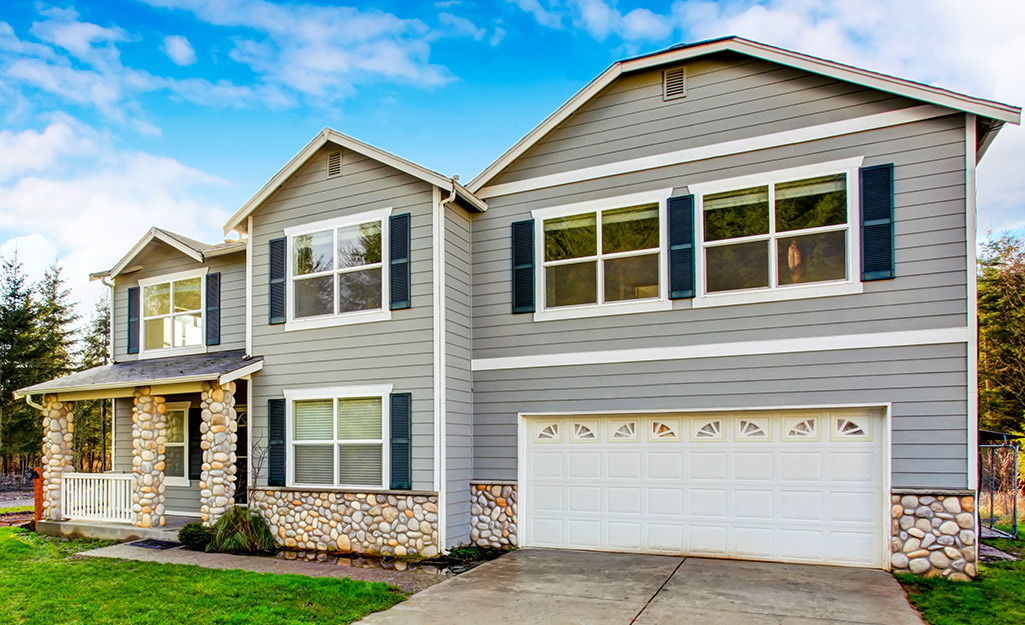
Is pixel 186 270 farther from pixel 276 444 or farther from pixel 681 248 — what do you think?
pixel 681 248

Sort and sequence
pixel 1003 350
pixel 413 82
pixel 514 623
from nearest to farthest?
pixel 514 623 < pixel 413 82 < pixel 1003 350

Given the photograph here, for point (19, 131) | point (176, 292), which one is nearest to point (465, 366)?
point (176, 292)

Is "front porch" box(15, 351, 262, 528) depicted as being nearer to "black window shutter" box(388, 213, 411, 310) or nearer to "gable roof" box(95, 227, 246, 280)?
"gable roof" box(95, 227, 246, 280)

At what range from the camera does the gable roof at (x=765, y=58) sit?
794 centimetres

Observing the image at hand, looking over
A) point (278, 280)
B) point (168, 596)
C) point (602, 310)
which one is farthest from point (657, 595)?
point (278, 280)

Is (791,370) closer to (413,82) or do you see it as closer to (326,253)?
(326,253)

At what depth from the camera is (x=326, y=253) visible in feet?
35.9

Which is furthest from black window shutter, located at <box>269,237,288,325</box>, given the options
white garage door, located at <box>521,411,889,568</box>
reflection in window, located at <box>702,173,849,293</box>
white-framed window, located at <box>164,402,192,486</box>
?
reflection in window, located at <box>702,173,849,293</box>

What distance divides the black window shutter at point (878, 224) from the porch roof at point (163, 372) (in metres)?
8.86

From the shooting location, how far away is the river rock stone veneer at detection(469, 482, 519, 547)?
9.96m

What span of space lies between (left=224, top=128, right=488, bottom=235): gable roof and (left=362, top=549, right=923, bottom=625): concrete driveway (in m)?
5.16

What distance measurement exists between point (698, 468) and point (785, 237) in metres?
3.17

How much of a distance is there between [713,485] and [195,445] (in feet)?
31.5

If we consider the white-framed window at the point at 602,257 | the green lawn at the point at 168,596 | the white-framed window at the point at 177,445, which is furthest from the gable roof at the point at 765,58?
the white-framed window at the point at 177,445
